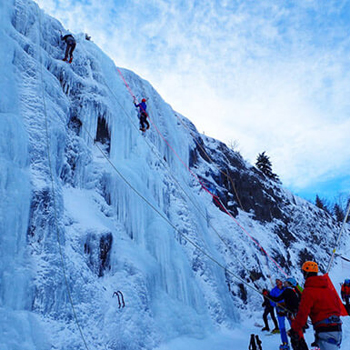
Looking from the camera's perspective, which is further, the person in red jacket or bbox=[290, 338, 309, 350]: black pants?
bbox=[290, 338, 309, 350]: black pants

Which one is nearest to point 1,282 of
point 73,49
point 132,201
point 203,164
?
point 132,201

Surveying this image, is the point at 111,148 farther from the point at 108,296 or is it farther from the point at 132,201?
the point at 108,296

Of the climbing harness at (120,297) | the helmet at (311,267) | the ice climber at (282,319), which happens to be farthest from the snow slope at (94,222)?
the helmet at (311,267)

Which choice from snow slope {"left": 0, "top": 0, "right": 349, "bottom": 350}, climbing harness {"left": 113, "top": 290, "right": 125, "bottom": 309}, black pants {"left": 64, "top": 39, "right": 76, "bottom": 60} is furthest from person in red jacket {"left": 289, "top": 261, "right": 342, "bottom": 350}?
black pants {"left": 64, "top": 39, "right": 76, "bottom": 60}

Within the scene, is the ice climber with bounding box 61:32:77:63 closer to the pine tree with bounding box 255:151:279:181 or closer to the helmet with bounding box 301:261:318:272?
the helmet with bounding box 301:261:318:272

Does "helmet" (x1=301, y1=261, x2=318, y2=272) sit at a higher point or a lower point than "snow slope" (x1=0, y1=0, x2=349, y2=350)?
lower

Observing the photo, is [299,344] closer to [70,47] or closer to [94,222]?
[94,222]

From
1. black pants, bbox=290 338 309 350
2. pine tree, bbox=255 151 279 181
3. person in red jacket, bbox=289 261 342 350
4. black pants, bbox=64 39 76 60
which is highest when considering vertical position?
pine tree, bbox=255 151 279 181

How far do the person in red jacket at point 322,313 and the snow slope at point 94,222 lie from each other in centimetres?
294

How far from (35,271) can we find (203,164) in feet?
37.3

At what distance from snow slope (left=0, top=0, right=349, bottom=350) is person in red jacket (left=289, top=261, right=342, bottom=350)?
294cm

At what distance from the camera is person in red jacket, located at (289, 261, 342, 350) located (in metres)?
2.74

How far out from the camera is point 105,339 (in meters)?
4.48

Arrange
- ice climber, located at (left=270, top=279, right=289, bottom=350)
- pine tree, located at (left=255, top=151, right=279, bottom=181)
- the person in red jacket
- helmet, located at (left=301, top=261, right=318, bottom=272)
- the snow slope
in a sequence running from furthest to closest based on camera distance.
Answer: pine tree, located at (left=255, top=151, right=279, bottom=181) < ice climber, located at (left=270, top=279, right=289, bottom=350) < the snow slope < helmet, located at (left=301, top=261, right=318, bottom=272) < the person in red jacket
